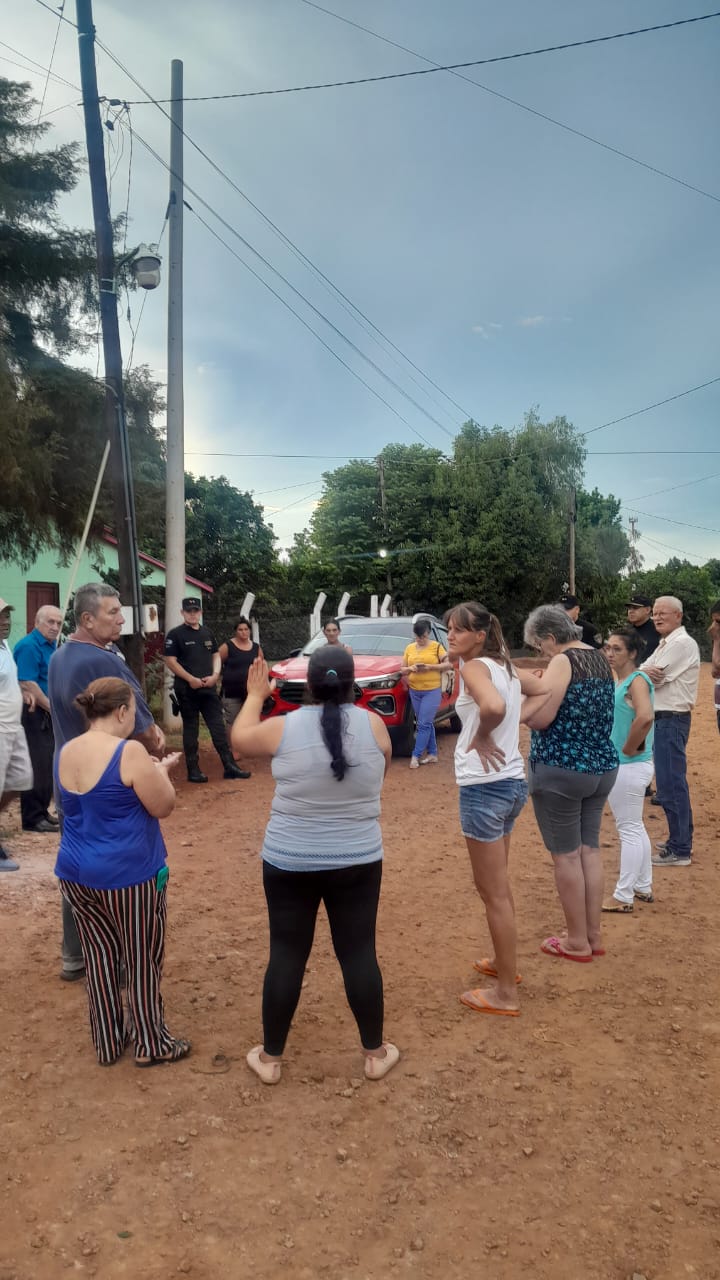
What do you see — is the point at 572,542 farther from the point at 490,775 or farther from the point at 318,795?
the point at 318,795

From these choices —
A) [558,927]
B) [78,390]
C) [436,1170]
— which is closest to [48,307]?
[78,390]

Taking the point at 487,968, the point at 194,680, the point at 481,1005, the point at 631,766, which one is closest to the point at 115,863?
the point at 481,1005

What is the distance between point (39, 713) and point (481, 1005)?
4517 millimetres

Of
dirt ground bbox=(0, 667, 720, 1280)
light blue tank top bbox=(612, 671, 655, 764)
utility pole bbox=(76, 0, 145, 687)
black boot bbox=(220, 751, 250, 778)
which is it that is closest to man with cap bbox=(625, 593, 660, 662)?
light blue tank top bbox=(612, 671, 655, 764)

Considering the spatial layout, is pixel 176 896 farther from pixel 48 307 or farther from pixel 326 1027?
pixel 48 307

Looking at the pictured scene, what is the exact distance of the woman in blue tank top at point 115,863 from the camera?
123 inches

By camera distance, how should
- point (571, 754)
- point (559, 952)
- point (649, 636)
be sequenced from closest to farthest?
point (571, 754), point (559, 952), point (649, 636)

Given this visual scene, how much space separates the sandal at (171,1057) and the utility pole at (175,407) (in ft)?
27.5

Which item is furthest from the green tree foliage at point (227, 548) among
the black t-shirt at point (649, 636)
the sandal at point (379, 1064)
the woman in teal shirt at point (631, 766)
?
the sandal at point (379, 1064)

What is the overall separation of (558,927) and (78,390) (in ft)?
34.5

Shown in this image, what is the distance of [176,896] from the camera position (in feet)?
17.9

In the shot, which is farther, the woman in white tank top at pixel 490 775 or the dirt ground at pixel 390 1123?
the woman in white tank top at pixel 490 775

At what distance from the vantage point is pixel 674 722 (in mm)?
5961

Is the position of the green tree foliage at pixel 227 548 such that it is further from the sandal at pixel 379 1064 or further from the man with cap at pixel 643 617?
the sandal at pixel 379 1064
